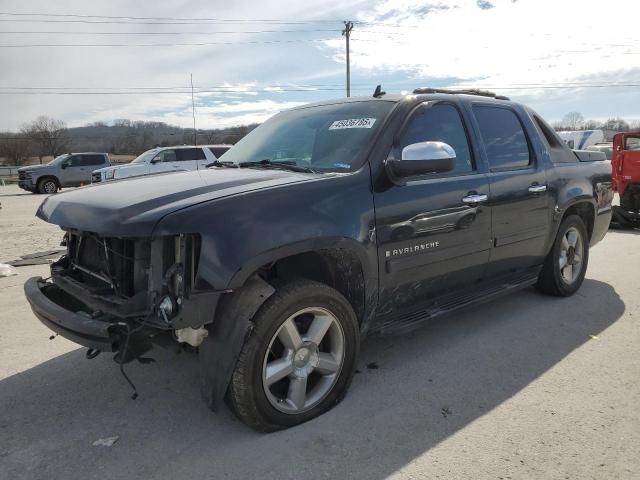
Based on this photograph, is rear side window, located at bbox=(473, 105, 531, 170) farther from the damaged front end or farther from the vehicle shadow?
the damaged front end

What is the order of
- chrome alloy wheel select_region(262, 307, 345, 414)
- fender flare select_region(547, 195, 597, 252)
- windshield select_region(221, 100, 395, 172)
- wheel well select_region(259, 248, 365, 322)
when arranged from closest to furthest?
chrome alloy wheel select_region(262, 307, 345, 414)
wheel well select_region(259, 248, 365, 322)
windshield select_region(221, 100, 395, 172)
fender flare select_region(547, 195, 597, 252)

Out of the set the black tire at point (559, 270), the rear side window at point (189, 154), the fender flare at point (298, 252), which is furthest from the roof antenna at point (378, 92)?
the rear side window at point (189, 154)

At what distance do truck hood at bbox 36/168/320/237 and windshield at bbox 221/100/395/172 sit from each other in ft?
1.00

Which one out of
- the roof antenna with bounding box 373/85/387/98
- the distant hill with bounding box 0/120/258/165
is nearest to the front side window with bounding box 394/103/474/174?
the roof antenna with bounding box 373/85/387/98

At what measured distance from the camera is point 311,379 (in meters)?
3.04

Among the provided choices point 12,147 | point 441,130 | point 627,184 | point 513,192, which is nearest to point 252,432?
point 441,130

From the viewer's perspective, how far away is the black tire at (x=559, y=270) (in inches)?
191

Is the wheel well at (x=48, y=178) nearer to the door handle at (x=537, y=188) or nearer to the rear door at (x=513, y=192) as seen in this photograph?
the rear door at (x=513, y=192)

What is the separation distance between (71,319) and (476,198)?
9.06 feet

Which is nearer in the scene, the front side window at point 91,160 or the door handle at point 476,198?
the door handle at point 476,198

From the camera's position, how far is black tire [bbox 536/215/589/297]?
4.86 metres

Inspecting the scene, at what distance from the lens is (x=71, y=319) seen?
268cm

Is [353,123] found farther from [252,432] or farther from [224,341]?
[252,432]

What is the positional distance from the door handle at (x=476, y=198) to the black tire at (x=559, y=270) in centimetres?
148
